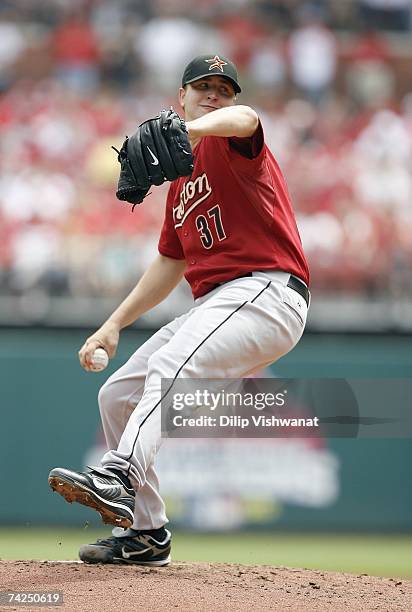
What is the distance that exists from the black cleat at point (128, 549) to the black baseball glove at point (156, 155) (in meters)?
1.46

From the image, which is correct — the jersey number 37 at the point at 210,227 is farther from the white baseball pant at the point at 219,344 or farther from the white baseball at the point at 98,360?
the white baseball at the point at 98,360

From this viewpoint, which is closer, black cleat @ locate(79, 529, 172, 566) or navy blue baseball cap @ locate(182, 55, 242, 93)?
navy blue baseball cap @ locate(182, 55, 242, 93)

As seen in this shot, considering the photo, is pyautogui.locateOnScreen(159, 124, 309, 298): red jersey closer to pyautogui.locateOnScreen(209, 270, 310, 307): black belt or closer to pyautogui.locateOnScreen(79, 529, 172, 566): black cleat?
pyautogui.locateOnScreen(209, 270, 310, 307): black belt

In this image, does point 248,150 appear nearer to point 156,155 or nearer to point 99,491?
point 156,155

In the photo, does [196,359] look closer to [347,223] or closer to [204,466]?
[204,466]

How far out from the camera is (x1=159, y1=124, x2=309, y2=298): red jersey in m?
3.53

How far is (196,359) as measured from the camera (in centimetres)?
334

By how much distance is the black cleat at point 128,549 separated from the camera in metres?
3.87

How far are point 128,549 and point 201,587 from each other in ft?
1.61

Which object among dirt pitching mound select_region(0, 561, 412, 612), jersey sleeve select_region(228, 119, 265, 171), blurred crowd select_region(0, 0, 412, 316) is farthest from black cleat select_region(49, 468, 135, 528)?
blurred crowd select_region(0, 0, 412, 316)

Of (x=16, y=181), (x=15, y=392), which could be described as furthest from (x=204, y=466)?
(x=16, y=181)

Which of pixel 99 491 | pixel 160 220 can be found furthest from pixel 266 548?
pixel 99 491

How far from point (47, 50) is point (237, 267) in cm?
741

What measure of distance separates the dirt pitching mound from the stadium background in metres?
2.27
